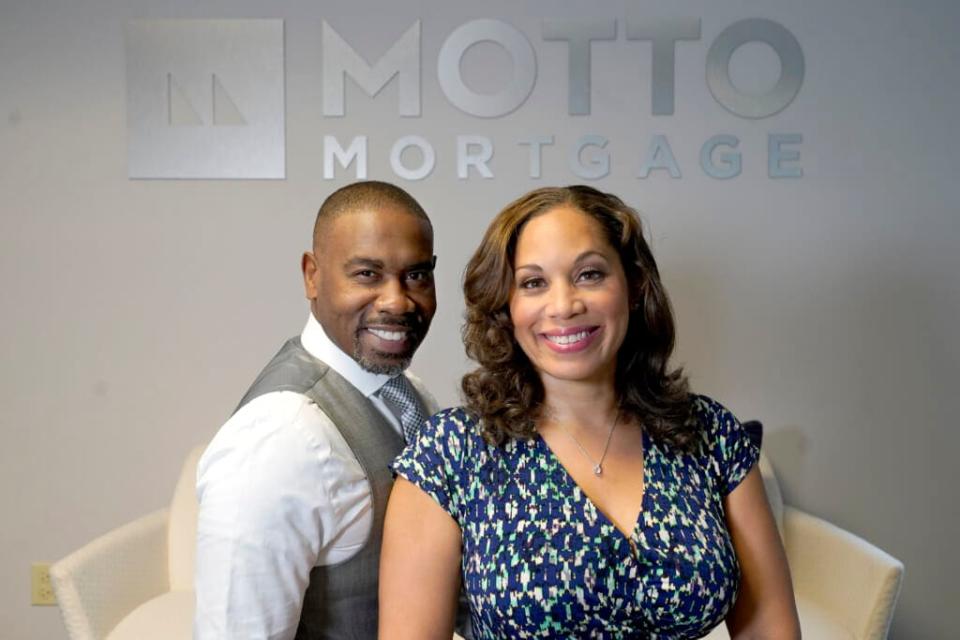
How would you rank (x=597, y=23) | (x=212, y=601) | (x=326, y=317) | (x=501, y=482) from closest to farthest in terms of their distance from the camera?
(x=212, y=601)
(x=501, y=482)
(x=326, y=317)
(x=597, y=23)

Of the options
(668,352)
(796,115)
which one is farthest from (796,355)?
(668,352)

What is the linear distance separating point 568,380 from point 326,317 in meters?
0.44

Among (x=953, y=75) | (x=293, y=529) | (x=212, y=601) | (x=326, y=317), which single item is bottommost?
(x=212, y=601)

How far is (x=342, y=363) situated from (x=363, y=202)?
284mm

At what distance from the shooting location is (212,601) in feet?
4.28

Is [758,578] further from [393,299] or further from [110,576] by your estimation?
[110,576]

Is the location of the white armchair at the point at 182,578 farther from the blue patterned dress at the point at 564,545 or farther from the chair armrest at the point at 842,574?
the blue patterned dress at the point at 564,545

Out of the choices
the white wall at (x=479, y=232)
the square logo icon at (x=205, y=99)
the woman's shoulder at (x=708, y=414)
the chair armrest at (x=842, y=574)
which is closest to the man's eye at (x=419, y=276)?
the woman's shoulder at (x=708, y=414)

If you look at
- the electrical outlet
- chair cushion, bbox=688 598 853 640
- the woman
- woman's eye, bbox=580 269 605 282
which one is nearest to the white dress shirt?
the woman

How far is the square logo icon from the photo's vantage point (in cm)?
279

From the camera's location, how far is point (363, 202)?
155 cm

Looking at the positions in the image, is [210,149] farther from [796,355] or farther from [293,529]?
[796,355]

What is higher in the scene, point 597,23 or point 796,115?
point 597,23

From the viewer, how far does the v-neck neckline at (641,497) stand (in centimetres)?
139
